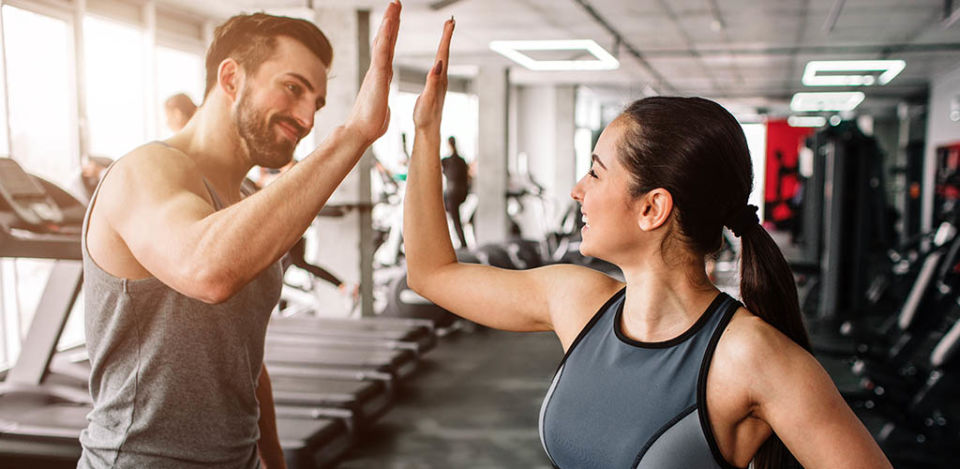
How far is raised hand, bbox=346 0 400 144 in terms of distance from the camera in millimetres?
936

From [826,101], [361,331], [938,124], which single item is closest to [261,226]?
[361,331]

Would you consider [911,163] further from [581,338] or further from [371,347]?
[581,338]

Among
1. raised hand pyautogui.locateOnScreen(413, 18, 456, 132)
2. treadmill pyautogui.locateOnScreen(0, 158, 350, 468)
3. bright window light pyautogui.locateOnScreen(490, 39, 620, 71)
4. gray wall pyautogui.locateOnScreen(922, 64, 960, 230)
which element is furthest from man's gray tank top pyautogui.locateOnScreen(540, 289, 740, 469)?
gray wall pyautogui.locateOnScreen(922, 64, 960, 230)

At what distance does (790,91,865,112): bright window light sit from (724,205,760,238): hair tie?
1210 centimetres

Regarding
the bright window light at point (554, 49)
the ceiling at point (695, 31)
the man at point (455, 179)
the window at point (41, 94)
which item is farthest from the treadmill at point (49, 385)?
the man at point (455, 179)

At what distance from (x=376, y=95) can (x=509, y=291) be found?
46 cm

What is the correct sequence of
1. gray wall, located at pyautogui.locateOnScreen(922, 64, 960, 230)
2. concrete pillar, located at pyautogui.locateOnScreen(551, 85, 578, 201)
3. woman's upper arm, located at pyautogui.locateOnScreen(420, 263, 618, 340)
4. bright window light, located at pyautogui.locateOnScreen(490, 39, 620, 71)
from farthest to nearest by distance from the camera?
concrete pillar, located at pyautogui.locateOnScreen(551, 85, 578, 201) → gray wall, located at pyautogui.locateOnScreen(922, 64, 960, 230) → bright window light, located at pyautogui.locateOnScreen(490, 39, 620, 71) → woman's upper arm, located at pyautogui.locateOnScreen(420, 263, 618, 340)

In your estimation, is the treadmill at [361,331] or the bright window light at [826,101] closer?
the treadmill at [361,331]

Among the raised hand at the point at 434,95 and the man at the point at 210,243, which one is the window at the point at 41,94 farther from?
the raised hand at the point at 434,95

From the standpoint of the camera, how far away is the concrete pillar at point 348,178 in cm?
543

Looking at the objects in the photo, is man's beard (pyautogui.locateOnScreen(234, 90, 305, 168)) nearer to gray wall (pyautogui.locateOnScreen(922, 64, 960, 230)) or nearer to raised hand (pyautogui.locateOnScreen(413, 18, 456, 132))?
raised hand (pyautogui.locateOnScreen(413, 18, 456, 132))

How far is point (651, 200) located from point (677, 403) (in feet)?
0.94

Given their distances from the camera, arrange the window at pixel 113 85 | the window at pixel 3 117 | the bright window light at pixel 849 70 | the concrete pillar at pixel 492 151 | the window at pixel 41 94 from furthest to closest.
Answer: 1. the concrete pillar at pixel 492 151
2. the bright window light at pixel 849 70
3. the window at pixel 113 85
4. the window at pixel 41 94
5. the window at pixel 3 117

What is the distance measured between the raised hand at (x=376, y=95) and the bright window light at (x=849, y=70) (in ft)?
25.6
